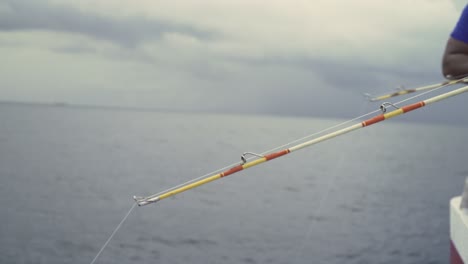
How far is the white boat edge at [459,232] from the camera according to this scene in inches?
270

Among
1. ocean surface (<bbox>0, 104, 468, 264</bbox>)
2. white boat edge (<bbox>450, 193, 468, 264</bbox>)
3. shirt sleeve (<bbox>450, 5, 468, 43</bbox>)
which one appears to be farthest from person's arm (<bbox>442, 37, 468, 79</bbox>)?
ocean surface (<bbox>0, 104, 468, 264</bbox>)

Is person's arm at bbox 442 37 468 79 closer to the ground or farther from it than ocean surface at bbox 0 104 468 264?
closer to the ground

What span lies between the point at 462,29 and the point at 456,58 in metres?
0.33

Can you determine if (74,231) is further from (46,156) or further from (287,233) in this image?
(46,156)

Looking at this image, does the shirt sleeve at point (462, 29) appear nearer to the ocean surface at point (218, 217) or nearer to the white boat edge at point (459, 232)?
the white boat edge at point (459, 232)

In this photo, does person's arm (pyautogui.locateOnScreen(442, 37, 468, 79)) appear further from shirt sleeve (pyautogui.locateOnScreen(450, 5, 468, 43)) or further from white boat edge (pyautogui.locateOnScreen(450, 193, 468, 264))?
white boat edge (pyautogui.locateOnScreen(450, 193, 468, 264))

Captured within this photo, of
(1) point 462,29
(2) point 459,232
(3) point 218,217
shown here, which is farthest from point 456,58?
→ (3) point 218,217

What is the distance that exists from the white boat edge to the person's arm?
7.09 ft

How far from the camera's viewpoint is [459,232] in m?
7.18

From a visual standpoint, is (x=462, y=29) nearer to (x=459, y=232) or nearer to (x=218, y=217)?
(x=459, y=232)

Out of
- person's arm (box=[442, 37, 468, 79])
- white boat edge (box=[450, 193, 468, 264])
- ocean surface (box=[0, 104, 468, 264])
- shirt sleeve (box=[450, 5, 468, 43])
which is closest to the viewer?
shirt sleeve (box=[450, 5, 468, 43])

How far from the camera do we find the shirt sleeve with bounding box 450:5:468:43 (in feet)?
17.9

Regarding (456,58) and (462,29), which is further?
(456,58)

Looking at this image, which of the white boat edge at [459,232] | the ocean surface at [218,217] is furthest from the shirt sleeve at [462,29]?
the ocean surface at [218,217]
